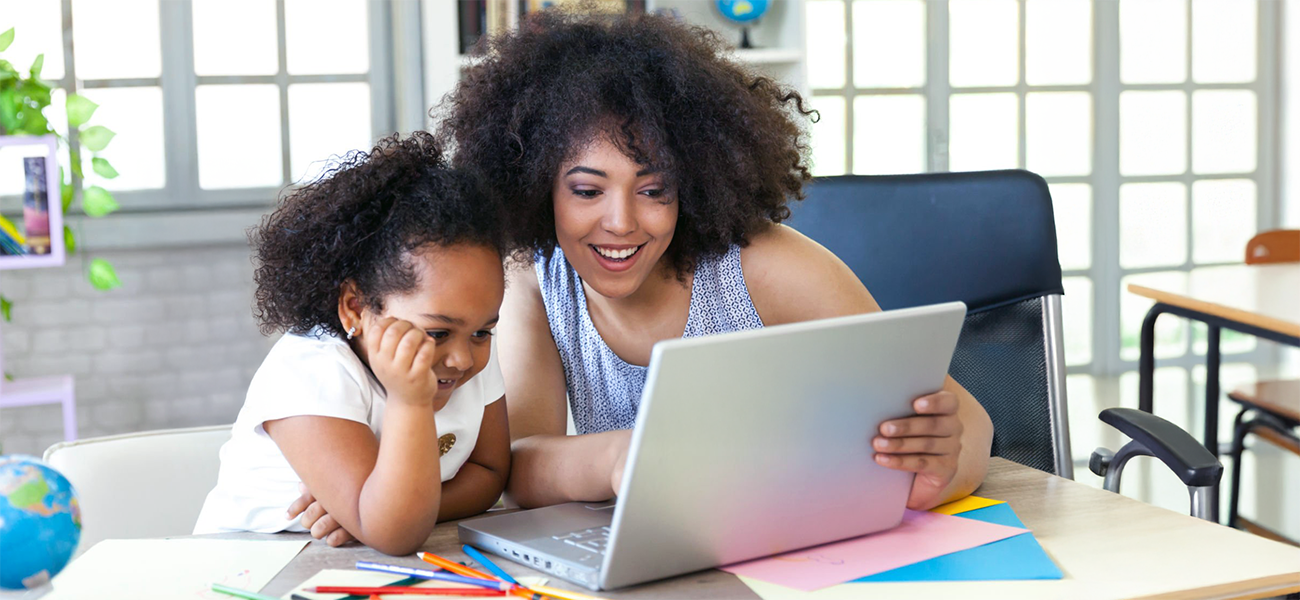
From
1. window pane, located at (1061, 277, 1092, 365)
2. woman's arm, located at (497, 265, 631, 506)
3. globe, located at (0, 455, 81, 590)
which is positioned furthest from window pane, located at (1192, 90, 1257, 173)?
globe, located at (0, 455, 81, 590)

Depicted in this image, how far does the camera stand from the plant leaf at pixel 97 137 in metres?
2.87

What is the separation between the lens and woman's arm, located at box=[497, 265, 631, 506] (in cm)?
110

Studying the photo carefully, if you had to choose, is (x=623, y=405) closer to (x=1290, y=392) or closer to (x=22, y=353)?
(x=1290, y=392)

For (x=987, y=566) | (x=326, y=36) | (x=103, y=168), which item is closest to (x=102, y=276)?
(x=103, y=168)

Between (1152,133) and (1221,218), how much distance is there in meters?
0.47

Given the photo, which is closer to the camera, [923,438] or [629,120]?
[923,438]

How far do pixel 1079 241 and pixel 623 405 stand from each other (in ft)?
10.8

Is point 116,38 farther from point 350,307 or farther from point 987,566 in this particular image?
point 987,566

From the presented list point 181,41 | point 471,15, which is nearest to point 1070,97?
point 471,15

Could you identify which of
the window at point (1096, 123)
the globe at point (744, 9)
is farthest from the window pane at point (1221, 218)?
the globe at point (744, 9)

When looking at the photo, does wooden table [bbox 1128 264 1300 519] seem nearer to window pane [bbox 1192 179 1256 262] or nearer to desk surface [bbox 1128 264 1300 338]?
desk surface [bbox 1128 264 1300 338]

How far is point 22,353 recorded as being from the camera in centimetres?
321

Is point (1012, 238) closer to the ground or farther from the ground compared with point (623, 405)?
farther from the ground

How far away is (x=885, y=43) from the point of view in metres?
4.03
